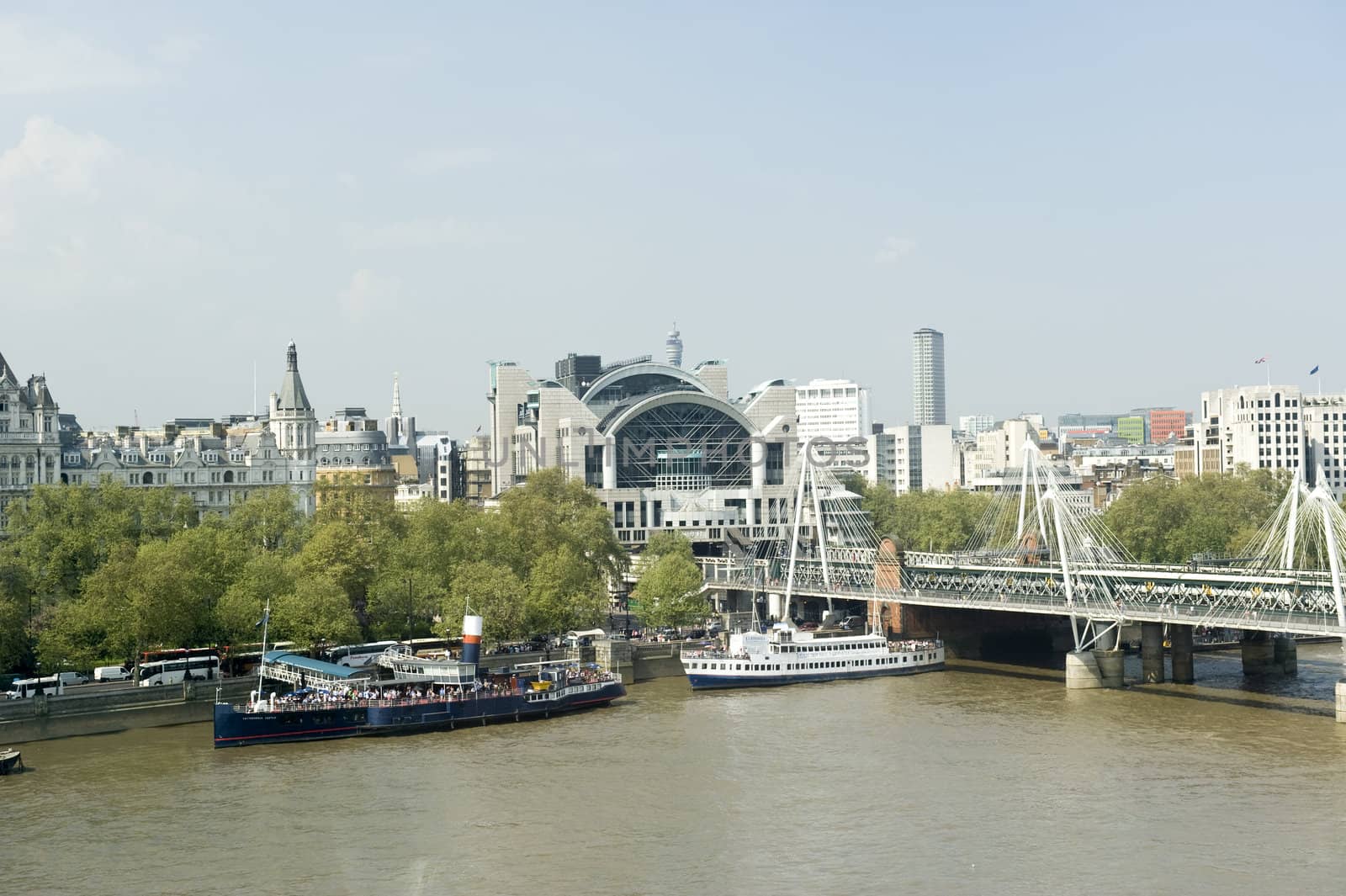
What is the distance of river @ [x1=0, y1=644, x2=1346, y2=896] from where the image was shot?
4688 cm

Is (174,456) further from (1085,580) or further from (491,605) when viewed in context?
(1085,580)

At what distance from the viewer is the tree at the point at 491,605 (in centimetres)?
9150

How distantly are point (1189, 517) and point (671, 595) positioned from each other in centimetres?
4982

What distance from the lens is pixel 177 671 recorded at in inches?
3073

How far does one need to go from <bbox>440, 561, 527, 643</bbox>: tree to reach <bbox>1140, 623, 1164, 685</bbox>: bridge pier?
115 ft

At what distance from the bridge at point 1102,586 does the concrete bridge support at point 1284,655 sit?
101 mm

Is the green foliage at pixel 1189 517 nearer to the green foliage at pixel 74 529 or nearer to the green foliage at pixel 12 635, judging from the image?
the green foliage at pixel 74 529

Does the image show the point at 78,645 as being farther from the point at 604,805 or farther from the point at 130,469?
the point at 130,469

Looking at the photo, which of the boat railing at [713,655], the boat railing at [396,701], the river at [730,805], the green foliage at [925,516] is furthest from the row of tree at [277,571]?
the green foliage at [925,516]

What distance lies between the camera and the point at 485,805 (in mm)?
56031

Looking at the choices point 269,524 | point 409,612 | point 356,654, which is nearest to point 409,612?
point 409,612

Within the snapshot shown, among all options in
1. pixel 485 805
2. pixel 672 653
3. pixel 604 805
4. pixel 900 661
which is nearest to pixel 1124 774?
pixel 604 805

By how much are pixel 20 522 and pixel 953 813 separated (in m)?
63.5

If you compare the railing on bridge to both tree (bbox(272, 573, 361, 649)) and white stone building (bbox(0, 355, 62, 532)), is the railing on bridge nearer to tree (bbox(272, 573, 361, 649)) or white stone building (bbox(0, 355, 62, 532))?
tree (bbox(272, 573, 361, 649))
